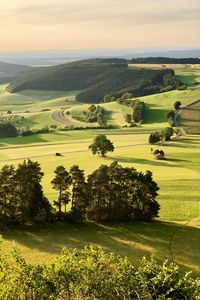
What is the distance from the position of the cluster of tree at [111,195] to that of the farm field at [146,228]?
2299 mm

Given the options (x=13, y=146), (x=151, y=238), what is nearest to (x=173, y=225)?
(x=151, y=238)

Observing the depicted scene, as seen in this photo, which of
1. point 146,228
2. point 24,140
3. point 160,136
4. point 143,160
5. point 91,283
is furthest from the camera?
point 24,140

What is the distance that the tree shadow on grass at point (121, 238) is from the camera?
54.7 meters

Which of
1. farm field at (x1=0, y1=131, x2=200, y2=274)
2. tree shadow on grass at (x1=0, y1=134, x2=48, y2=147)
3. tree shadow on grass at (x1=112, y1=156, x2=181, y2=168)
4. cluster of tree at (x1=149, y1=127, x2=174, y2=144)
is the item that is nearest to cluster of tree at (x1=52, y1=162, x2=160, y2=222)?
farm field at (x1=0, y1=131, x2=200, y2=274)

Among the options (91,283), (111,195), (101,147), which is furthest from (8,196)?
(101,147)

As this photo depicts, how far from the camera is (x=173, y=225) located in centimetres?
6538

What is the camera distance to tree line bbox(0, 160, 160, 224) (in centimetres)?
6562

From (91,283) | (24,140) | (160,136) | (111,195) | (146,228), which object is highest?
(160,136)

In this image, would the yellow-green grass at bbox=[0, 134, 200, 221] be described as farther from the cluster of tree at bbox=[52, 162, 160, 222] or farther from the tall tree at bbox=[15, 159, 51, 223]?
the tall tree at bbox=[15, 159, 51, 223]

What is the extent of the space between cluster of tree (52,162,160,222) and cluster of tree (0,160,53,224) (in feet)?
9.92

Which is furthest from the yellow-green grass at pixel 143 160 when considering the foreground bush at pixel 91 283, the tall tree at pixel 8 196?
the foreground bush at pixel 91 283

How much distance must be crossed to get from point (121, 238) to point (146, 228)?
18.7 ft

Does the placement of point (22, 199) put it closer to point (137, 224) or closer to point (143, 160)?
point (137, 224)

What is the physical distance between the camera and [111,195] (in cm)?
6762
